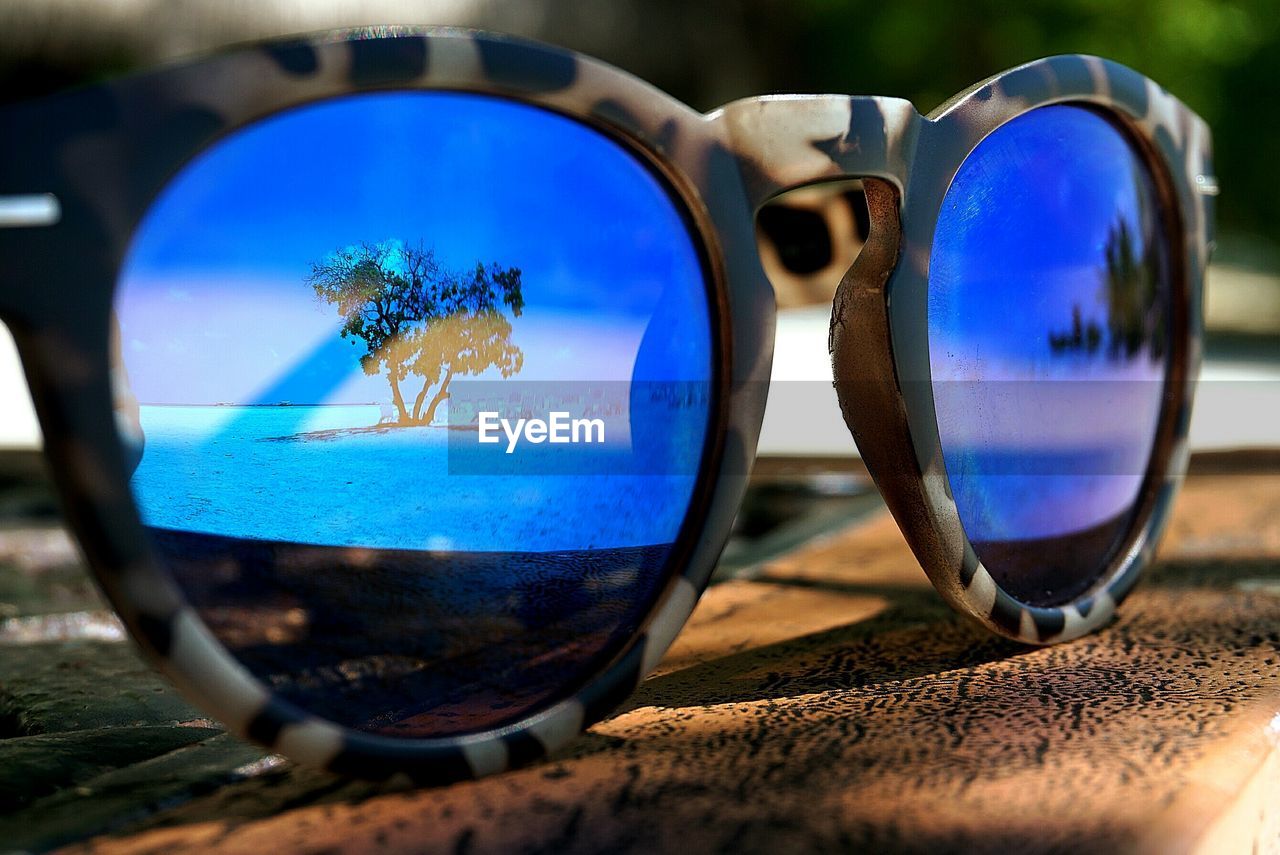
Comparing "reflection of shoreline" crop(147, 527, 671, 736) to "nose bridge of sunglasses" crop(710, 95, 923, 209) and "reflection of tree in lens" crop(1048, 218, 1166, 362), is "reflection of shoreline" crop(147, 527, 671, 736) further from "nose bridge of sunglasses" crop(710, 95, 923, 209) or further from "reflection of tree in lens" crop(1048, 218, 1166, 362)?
"reflection of tree in lens" crop(1048, 218, 1166, 362)

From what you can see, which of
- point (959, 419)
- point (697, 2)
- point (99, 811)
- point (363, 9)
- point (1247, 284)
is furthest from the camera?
point (1247, 284)

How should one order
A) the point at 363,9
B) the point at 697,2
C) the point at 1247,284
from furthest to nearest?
the point at 1247,284 → the point at 697,2 → the point at 363,9

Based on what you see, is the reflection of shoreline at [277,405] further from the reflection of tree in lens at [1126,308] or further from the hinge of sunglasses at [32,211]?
the reflection of tree in lens at [1126,308]

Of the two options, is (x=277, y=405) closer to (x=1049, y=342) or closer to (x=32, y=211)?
(x=32, y=211)

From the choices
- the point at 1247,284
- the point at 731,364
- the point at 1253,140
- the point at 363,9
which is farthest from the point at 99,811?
the point at 1253,140

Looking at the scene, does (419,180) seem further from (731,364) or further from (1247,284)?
(1247,284)

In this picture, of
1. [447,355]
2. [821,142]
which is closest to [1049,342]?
[821,142]

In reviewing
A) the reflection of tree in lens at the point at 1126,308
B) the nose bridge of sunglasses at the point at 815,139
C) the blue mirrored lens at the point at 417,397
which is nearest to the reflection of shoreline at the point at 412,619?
the blue mirrored lens at the point at 417,397
